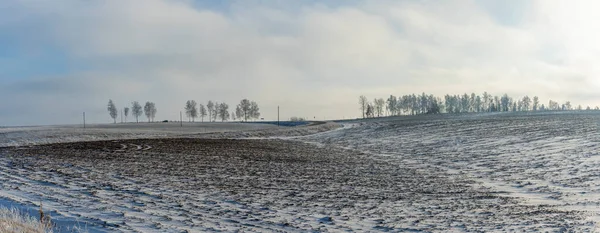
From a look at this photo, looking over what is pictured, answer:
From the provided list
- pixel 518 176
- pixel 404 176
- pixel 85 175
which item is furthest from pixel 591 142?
pixel 85 175

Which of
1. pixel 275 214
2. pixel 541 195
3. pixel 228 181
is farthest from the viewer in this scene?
pixel 228 181

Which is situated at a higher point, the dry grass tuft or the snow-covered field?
the dry grass tuft

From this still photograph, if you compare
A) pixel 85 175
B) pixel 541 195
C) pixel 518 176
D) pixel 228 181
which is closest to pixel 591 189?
pixel 541 195

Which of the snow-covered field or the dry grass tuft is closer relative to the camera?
the dry grass tuft

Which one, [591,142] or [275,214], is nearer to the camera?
[275,214]

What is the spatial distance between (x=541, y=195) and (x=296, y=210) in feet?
27.5

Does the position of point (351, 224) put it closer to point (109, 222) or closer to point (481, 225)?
point (481, 225)

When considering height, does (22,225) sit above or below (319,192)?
above

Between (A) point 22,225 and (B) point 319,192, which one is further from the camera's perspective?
(B) point 319,192

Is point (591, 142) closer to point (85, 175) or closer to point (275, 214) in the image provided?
point (275, 214)

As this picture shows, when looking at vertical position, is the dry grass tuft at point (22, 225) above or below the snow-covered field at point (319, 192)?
above

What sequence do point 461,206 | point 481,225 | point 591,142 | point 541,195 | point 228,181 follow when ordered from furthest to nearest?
point 591,142 < point 228,181 < point 541,195 < point 461,206 < point 481,225

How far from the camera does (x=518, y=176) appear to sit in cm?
2012

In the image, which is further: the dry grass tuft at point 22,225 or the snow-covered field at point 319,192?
the snow-covered field at point 319,192
